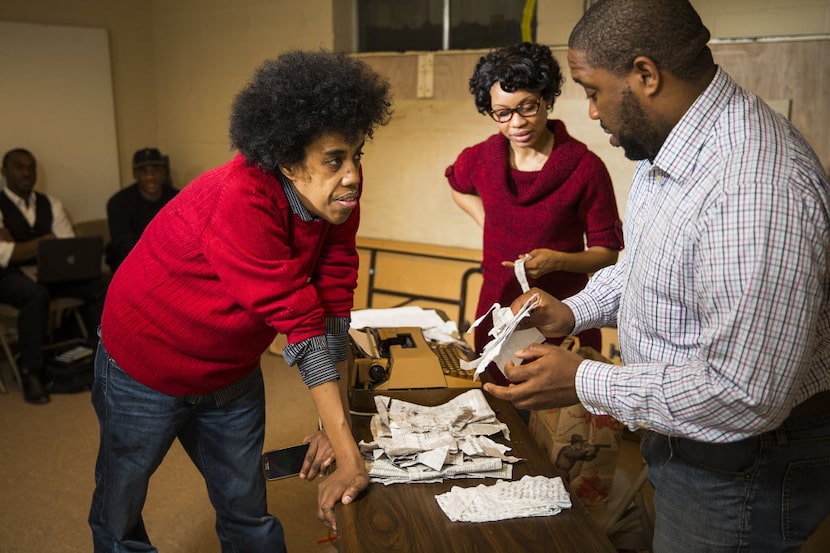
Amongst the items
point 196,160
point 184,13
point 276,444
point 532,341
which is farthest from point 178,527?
point 184,13

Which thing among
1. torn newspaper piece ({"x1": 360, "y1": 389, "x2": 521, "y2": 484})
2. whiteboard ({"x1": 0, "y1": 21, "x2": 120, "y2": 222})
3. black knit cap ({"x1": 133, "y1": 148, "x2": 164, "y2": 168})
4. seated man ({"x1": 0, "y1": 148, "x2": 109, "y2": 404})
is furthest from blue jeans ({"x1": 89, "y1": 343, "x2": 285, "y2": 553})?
whiteboard ({"x1": 0, "y1": 21, "x2": 120, "y2": 222})

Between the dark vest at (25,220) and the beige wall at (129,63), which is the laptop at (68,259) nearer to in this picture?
the dark vest at (25,220)

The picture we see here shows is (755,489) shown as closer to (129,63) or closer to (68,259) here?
(68,259)

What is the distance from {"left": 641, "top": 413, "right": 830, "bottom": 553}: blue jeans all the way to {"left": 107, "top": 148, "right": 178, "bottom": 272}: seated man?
385cm

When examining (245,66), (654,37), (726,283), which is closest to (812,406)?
(726,283)

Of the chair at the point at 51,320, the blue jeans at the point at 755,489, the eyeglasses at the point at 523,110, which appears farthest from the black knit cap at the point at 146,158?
the blue jeans at the point at 755,489

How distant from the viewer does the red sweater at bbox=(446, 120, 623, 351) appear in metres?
2.03

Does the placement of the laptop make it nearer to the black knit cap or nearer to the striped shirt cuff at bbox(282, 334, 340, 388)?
the black knit cap

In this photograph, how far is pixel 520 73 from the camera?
198 cm

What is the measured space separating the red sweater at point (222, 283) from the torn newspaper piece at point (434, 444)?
11.1 inches

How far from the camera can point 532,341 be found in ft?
4.41

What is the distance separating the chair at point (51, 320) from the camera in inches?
148

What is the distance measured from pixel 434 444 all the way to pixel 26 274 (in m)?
3.33

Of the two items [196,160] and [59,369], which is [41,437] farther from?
[196,160]
